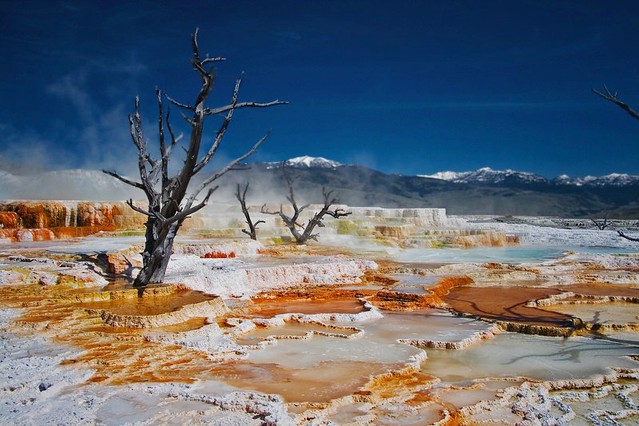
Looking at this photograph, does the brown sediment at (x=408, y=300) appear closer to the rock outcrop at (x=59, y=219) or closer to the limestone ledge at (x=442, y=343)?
the limestone ledge at (x=442, y=343)

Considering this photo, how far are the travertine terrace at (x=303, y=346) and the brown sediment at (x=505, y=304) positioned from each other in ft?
0.11

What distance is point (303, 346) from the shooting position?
5.32 m

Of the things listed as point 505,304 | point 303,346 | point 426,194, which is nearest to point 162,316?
point 303,346

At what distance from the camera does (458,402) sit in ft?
12.2

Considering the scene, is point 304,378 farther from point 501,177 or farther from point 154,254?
point 501,177

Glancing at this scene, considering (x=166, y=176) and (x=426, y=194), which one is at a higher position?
(x=426, y=194)

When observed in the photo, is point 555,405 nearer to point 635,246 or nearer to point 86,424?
point 86,424

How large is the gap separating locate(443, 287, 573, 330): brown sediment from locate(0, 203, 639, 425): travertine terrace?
1.4 inches

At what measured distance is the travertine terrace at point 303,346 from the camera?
136 inches

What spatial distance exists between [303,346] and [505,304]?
177 inches

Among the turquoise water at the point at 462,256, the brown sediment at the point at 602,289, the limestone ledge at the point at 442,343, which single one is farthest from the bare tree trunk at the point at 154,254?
the turquoise water at the point at 462,256

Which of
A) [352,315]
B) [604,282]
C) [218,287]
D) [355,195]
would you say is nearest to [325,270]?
[218,287]

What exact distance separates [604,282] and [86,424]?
11.5 meters

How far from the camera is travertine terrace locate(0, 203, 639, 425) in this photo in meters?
3.45
